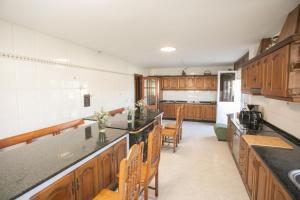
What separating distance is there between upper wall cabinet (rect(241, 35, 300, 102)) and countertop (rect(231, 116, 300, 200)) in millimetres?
610

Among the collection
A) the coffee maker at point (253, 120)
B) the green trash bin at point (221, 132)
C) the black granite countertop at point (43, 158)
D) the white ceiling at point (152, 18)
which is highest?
the white ceiling at point (152, 18)

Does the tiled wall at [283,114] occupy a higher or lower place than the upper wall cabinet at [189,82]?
lower

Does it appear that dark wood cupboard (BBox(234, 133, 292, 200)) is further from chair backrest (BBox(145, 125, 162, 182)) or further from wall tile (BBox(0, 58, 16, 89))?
wall tile (BBox(0, 58, 16, 89))

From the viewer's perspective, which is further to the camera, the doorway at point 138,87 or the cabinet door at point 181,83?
the cabinet door at point 181,83

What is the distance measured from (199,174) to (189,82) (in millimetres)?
5021

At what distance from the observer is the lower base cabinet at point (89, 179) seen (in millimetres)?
1346

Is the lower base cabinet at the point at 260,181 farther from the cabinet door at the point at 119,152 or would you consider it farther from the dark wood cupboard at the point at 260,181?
the cabinet door at the point at 119,152

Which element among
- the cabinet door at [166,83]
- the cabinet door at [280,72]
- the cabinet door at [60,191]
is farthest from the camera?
the cabinet door at [166,83]

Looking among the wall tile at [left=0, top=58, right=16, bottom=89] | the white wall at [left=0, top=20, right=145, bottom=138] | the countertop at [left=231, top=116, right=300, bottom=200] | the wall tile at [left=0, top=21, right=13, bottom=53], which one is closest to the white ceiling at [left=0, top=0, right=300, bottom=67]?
the wall tile at [left=0, top=21, right=13, bottom=53]

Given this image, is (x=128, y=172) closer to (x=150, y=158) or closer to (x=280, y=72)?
(x=150, y=158)

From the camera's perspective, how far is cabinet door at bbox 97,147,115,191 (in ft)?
6.32

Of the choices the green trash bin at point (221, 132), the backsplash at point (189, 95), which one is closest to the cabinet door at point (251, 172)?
the green trash bin at point (221, 132)

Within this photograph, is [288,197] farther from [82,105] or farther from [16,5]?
[82,105]

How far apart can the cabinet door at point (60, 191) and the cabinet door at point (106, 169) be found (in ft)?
1.35
